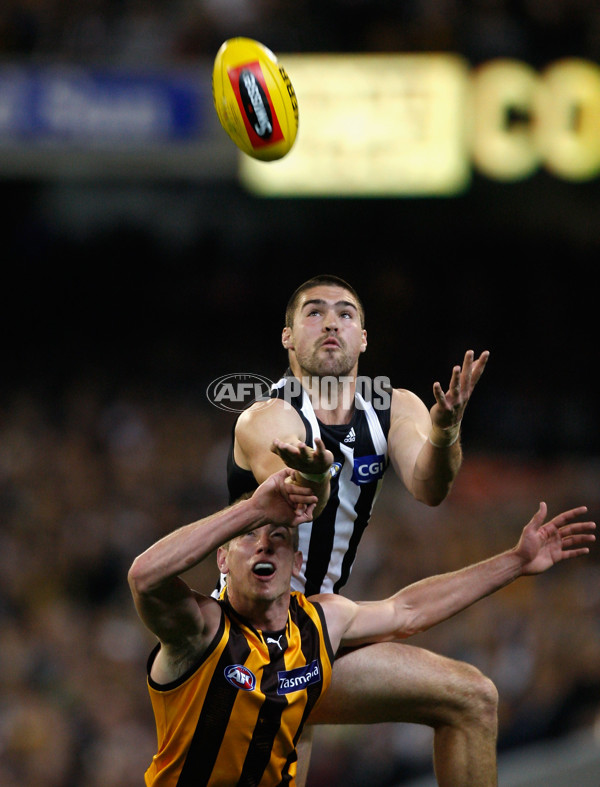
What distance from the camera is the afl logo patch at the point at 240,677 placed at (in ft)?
15.7

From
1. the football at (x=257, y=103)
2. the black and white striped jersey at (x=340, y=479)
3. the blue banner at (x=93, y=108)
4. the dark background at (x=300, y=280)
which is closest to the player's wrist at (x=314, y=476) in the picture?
the black and white striped jersey at (x=340, y=479)

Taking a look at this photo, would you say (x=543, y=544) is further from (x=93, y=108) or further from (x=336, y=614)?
(x=93, y=108)

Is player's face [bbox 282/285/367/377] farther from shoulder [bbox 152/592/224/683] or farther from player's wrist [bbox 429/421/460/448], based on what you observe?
shoulder [bbox 152/592/224/683]

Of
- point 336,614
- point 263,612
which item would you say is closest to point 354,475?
point 336,614

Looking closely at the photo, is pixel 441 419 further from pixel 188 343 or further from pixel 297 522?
pixel 188 343

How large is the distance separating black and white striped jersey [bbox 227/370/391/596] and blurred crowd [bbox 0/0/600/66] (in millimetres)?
9078

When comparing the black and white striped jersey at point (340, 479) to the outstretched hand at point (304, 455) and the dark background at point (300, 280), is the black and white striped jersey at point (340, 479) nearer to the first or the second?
the outstretched hand at point (304, 455)

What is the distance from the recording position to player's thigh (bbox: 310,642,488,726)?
206 inches

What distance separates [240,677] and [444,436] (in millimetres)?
1225

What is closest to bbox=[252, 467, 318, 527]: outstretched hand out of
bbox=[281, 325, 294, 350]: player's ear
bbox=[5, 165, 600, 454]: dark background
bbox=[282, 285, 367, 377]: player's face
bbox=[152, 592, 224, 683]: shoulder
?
bbox=[152, 592, 224, 683]: shoulder

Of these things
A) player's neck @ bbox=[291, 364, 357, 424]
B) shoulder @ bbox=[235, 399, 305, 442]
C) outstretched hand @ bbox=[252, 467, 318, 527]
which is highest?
player's neck @ bbox=[291, 364, 357, 424]

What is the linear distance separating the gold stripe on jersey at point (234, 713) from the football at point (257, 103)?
196 cm

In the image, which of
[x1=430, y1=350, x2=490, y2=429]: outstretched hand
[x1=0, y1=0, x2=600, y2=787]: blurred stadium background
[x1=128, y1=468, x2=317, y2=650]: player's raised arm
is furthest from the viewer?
[x1=0, y1=0, x2=600, y2=787]: blurred stadium background

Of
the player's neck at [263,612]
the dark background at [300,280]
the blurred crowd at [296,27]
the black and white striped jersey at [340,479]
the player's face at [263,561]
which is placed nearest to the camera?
the player's face at [263,561]
